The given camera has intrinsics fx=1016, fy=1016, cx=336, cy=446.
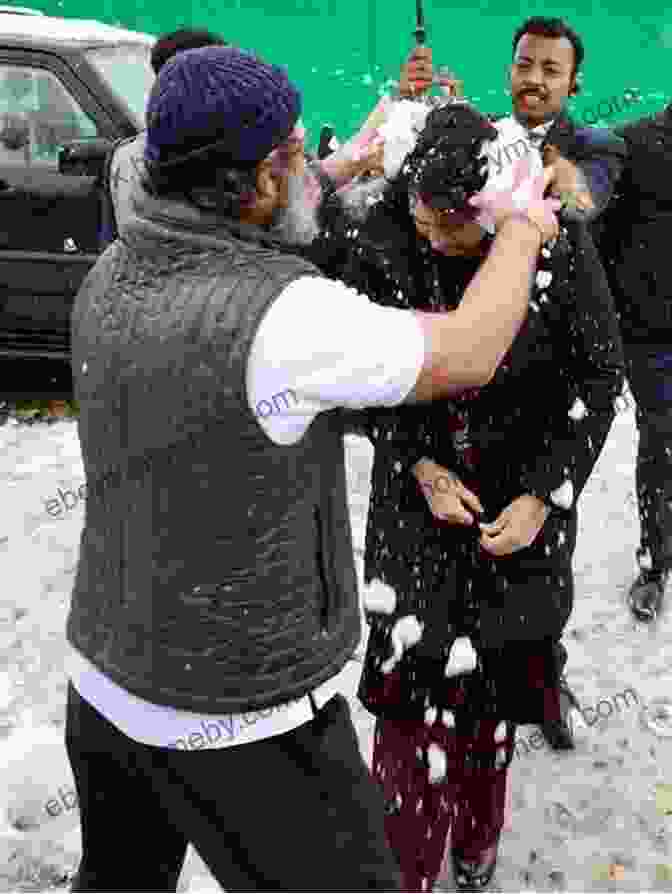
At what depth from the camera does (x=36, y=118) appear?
17.5 feet

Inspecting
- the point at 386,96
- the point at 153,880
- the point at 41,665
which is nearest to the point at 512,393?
the point at 386,96

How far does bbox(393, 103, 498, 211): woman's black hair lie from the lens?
1.82 metres

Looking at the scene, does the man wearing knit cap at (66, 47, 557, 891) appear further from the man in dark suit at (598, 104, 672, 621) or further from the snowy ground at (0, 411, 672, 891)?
the man in dark suit at (598, 104, 672, 621)

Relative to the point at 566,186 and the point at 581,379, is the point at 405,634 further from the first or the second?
the point at 566,186

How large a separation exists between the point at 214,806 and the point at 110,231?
→ 2737mm

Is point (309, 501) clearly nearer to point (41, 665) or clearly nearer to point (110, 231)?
point (41, 665)

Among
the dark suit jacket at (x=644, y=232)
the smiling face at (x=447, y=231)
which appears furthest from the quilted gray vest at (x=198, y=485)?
the dark suit jacket at (x=644, y=232)

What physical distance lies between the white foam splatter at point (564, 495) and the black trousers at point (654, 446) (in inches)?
61.7

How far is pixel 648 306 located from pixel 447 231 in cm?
180

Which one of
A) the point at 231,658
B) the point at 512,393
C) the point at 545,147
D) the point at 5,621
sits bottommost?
the point at 5,621

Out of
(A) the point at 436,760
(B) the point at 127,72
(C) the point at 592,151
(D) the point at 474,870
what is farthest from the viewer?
(B) the point at 127,72

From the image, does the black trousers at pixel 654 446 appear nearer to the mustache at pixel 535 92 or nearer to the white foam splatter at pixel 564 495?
the mustache at pixel 535 92

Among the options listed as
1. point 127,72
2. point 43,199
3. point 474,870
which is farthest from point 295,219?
point 127,72

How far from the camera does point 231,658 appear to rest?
58.6 inches
